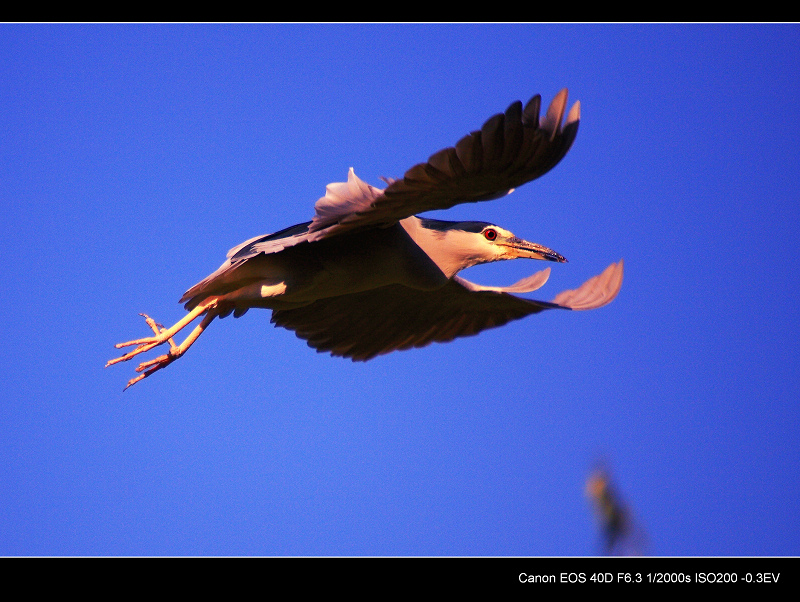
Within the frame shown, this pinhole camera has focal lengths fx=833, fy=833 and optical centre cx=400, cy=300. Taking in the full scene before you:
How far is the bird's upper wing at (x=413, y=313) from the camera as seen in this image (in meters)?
6.17

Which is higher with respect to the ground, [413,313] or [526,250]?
[526,250]

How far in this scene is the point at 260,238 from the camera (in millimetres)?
5430

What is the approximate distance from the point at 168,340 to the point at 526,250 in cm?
245

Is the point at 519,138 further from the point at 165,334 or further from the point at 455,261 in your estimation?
the point at 165,334

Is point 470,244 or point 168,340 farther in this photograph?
point 470,244

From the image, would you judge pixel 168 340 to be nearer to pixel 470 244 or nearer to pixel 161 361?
pixel 161 361

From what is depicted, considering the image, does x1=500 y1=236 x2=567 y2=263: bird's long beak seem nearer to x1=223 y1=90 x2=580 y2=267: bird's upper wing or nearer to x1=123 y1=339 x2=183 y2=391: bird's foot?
x1=223 y1=90 x2=580 y2=267: bird's upper wing

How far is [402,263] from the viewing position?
5379 mm

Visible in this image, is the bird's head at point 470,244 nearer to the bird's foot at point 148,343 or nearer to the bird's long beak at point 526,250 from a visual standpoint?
the bird's long beak at point 526,250

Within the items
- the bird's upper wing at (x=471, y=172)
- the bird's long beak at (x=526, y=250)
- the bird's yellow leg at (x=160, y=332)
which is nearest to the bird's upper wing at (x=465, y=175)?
the bird's upper wing at (x=471, y=172)

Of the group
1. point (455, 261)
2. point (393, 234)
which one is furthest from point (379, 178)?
point (455, 261)

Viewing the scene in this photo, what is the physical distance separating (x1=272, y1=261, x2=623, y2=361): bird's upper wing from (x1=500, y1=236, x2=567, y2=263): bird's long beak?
379mm

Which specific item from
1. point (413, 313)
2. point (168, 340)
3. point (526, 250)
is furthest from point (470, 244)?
point (168, 340)

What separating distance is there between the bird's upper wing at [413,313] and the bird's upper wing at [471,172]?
4.74ft
